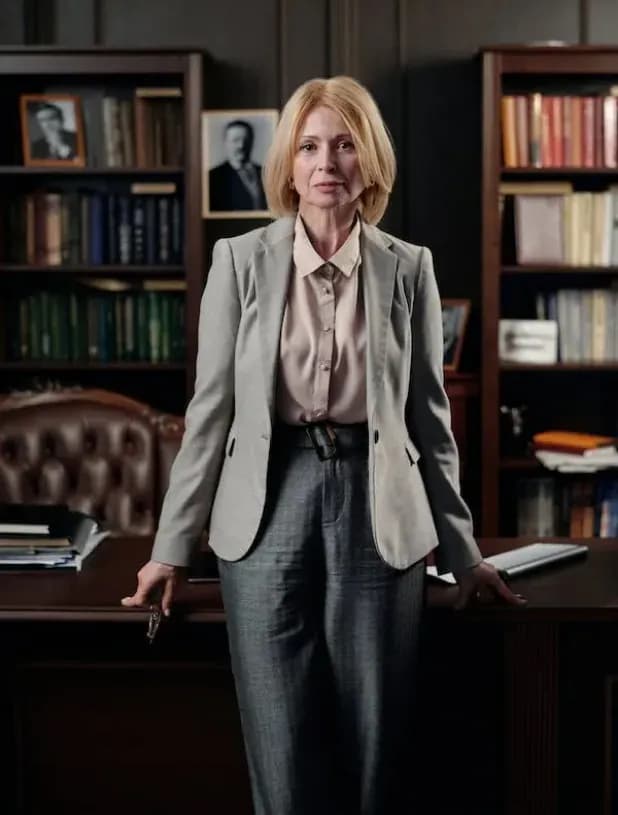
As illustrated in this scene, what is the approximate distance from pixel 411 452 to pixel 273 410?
21 cm

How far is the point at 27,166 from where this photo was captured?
4.01m

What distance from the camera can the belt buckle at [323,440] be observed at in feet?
4.93

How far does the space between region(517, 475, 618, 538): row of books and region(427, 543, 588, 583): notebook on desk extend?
6.24 ft

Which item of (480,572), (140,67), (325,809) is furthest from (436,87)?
(325,809)

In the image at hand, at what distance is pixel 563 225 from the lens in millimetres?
3975

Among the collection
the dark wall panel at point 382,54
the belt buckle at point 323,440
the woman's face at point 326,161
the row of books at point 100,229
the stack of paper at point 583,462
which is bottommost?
the stack of paper at point 583,462

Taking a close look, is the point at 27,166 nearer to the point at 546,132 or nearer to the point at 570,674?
the point at 546,132

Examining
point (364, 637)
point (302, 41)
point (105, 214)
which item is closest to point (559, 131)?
point (302, 41)

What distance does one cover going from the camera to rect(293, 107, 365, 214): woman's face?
1525mm

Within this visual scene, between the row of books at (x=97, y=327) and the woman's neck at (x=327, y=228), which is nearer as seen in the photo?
the woman's neck at (x=327, y=228)

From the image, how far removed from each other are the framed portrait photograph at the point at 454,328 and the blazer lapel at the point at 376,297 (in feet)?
8.02

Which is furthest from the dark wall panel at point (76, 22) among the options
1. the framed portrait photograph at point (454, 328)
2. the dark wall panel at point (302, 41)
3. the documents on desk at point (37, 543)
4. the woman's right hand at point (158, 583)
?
the woman's right hand at point (158, 583)

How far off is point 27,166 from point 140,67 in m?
0.53

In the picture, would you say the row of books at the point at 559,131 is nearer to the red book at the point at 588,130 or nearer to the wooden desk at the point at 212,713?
the red book at the point at 588,130
